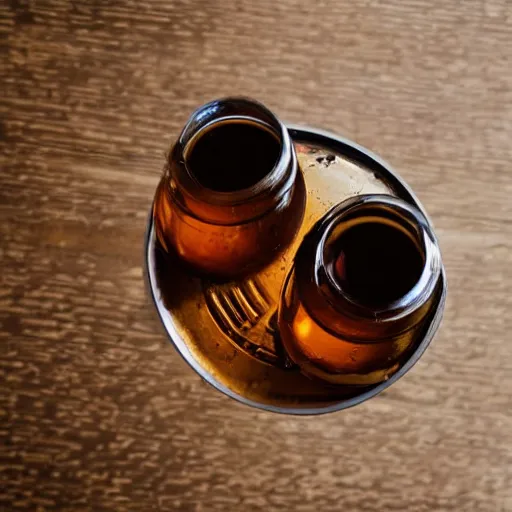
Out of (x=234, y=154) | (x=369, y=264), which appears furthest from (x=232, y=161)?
(x=369, y=264)

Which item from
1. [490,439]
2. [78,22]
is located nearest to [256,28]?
[78,22]

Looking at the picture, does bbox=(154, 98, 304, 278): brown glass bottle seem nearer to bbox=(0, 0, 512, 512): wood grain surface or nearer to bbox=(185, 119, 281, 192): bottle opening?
bbox=(185, 119, 281, 192): bottle opening

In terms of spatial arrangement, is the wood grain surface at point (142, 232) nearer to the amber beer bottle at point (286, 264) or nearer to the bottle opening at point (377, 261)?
the amber beer bottle at point (286, 264)

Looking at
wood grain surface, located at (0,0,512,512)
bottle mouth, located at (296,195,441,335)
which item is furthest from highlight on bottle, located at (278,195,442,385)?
wood grain surface, located at (0,0,512,512)

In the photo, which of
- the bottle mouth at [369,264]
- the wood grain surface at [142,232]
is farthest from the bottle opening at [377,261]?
the wood grain surface at [142,232]

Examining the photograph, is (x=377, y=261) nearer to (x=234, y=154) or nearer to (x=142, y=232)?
(x=234, y=154)

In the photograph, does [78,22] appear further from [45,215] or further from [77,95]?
[45,215]

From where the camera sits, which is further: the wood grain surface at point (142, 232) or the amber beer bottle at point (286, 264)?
the wood grain surface at point (142, 232)
